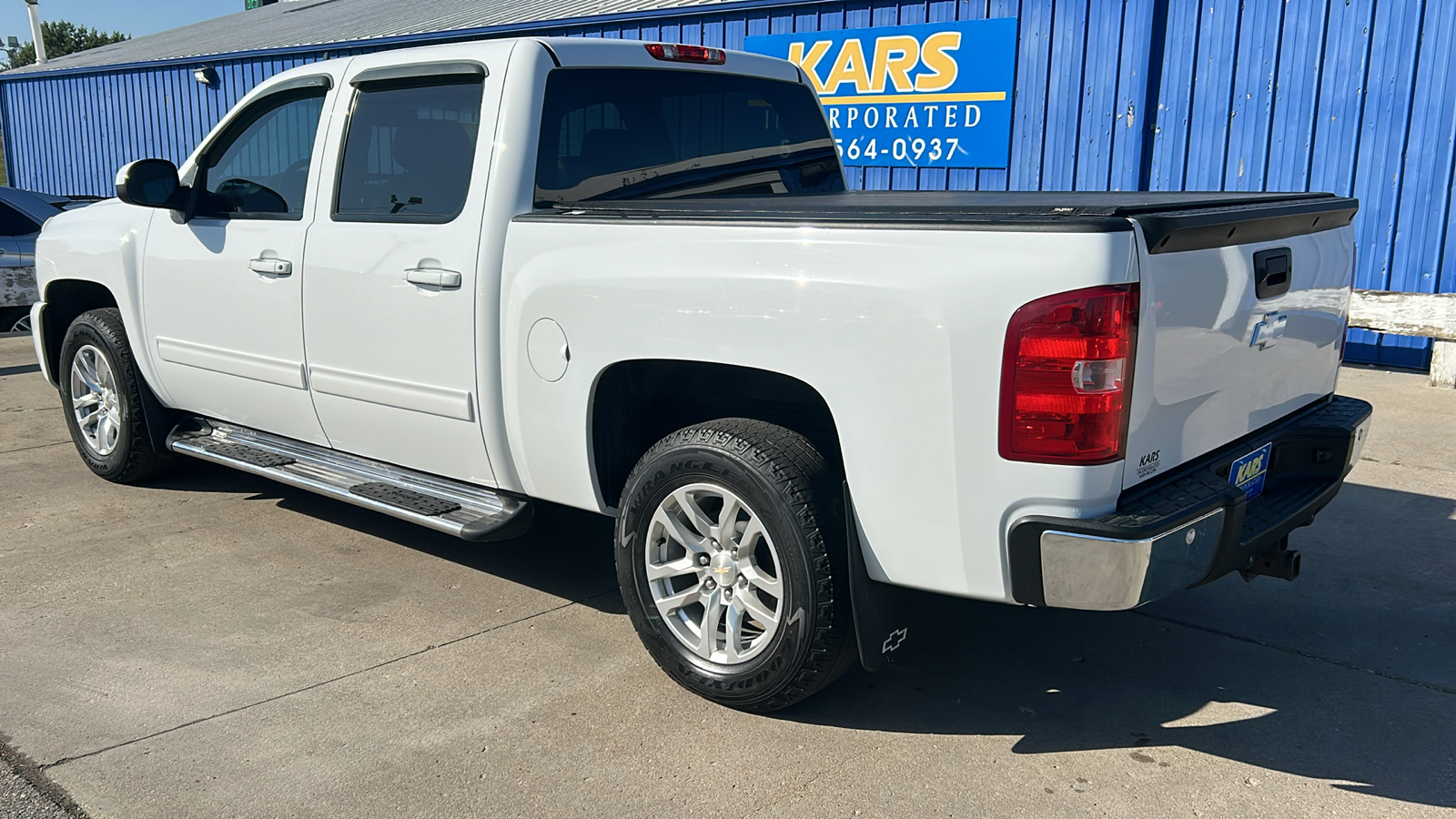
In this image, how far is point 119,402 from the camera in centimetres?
558

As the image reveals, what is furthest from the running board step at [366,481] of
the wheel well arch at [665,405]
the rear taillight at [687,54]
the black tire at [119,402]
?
the rear taillight at [687,54]

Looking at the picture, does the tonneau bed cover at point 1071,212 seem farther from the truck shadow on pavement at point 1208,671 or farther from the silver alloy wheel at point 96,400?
the silver alloy wheel at point 96,400

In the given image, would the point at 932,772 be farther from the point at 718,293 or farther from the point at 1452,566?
the point at 1452,566

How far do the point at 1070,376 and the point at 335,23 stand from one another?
20.5 meters

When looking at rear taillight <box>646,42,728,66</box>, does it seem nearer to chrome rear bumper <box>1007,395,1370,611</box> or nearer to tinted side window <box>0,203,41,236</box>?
chrome rear bumper <box>1007,395,1370,611</box>

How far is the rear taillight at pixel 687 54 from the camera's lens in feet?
14.2

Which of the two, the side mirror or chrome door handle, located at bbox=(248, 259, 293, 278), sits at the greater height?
the side mirror

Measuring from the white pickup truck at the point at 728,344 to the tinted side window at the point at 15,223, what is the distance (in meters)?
5.69

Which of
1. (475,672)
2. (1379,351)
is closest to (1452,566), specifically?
(475,672)

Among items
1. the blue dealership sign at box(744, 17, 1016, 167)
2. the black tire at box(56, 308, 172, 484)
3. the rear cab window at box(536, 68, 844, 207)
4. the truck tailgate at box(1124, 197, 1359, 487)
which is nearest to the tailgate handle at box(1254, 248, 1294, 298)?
the truck tailgate at box(1124, 197, 1359, 487)

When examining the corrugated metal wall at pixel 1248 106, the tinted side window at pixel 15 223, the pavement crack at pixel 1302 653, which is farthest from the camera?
the tinted side window at pixel 15 223

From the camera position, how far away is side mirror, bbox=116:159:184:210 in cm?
475

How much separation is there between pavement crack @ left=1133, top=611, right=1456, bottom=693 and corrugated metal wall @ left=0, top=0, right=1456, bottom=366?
19.7 feet

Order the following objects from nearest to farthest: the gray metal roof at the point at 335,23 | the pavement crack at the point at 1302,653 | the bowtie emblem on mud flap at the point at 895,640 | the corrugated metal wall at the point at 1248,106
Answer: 1. the bowtie emblem on mud flap at the point at 895,640
2. the pavement crack at the point at 1302,653
3. the corrugated metal wall at the point at 1248,106
4. the gray metal roof at the point at 335,23
